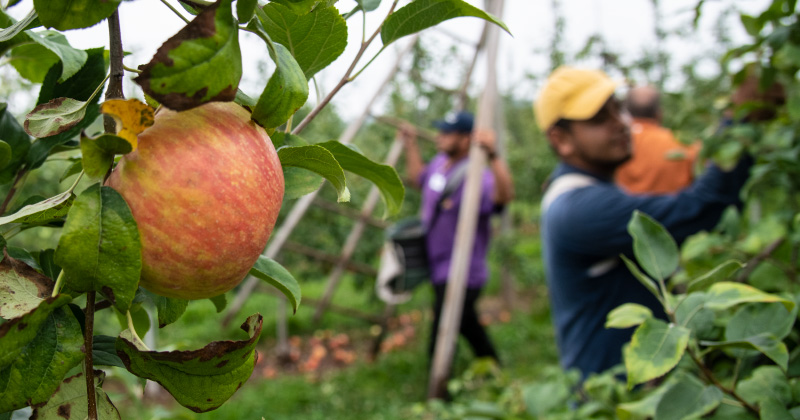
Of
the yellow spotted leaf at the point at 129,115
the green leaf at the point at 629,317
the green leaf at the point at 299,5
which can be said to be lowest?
the green leaf at the point at 629,317

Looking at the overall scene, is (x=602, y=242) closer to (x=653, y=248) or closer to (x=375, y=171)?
(x=653, y=248)

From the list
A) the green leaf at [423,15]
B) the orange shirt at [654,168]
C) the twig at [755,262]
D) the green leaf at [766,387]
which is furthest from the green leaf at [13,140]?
the orange shirt at [654,168]

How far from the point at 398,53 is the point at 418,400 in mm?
2324

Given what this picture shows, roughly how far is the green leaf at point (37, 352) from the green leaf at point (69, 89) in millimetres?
210

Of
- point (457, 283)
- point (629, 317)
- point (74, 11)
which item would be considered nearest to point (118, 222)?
point (74, 11)

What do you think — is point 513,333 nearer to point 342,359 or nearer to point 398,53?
point 342,359

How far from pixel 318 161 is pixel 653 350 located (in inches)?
14.7

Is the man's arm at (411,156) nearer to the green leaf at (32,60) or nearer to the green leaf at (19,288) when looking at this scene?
the green leaf at (32,60)

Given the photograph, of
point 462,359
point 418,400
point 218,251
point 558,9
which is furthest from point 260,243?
point 558,9

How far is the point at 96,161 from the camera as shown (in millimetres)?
294

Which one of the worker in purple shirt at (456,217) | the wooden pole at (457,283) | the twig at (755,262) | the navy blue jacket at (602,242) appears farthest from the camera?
the worker in purple shirt at (456,217)

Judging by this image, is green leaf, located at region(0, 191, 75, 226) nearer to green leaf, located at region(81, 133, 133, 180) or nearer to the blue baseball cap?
green leaf, located at region(81, 133, 133, 180)

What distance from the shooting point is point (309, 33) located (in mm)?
400

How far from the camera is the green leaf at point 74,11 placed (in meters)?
0.31
